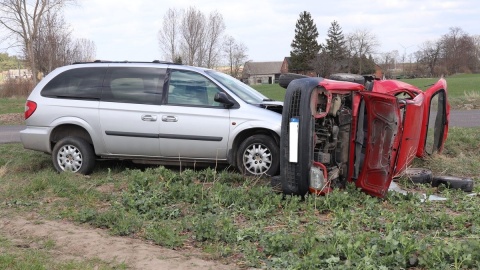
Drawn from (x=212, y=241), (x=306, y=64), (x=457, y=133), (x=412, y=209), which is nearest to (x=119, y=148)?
(x=212, y=241)

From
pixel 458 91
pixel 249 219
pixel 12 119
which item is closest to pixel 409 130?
pixel 249 219

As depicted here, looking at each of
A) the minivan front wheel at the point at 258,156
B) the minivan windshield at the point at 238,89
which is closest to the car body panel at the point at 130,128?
the minivan windshield at the point at 238,89

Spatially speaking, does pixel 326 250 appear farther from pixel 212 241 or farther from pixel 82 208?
pixel 82 208

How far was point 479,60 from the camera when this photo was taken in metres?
101

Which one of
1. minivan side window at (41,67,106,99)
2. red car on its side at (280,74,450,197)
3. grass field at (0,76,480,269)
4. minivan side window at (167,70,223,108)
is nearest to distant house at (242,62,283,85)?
minivan side window at (41,67,106,99)

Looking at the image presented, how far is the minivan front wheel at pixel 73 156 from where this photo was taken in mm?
7883

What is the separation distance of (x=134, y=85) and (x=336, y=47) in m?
79.6

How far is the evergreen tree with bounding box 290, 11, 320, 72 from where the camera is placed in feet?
278

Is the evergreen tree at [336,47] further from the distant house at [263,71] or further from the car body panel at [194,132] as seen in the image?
the car body panel at [194,132]

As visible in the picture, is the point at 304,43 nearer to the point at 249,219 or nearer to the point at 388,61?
the point at 388,61

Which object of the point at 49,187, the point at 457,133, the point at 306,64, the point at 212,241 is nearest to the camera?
the point at 212,241

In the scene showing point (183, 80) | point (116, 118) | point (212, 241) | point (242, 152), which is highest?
point (183, 80)

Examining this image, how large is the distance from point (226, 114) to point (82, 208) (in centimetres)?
250

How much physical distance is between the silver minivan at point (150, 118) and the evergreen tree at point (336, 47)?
61548 millimetres
